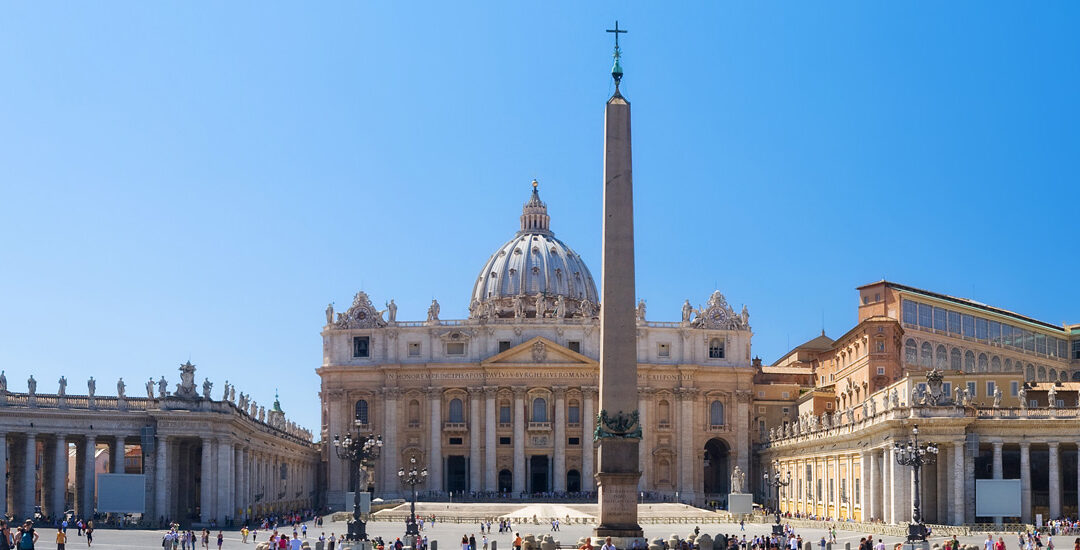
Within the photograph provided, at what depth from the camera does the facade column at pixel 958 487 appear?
59.3 metres

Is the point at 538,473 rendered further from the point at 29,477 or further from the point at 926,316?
the point at 29,477

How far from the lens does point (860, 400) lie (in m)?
87.7

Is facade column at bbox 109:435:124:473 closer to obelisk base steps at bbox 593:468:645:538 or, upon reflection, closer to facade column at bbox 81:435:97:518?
facade column at bbox 81:435:97:518

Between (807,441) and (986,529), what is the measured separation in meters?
24.5

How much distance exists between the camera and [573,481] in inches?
4151

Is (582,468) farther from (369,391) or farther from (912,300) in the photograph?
(912,300)

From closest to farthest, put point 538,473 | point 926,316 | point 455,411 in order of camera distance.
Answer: point 926,316 < point 455,411 < point 538,473

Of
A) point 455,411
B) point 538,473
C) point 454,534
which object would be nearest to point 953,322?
point 538,473

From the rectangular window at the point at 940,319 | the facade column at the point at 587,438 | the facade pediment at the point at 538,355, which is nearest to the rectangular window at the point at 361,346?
the facade pediment at the point at 538,355

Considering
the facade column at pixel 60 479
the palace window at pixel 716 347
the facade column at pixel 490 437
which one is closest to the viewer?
the facade column at pixel 60 479

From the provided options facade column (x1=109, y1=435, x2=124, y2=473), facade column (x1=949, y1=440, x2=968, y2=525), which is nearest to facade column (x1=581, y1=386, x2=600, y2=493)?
facade column (x1=109, y1=435, x2=124, y2=473)

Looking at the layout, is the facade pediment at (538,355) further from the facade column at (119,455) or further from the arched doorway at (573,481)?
the facade column at (119,455)

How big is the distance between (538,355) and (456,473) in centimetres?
1125

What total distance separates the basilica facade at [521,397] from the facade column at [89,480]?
3665cm
